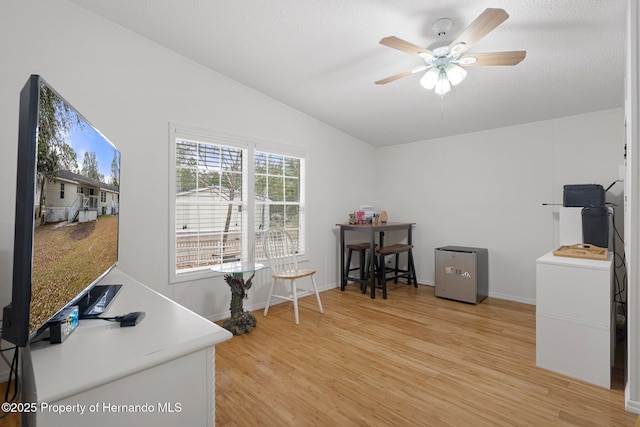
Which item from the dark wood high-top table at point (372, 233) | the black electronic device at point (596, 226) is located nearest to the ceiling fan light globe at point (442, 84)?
the black electronic device at point (596, 226)

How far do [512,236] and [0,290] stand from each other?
4849 millimetres

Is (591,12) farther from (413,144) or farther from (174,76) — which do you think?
(174,76)

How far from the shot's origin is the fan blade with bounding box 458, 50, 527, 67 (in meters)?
1.92

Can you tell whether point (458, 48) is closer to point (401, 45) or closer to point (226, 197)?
point (401, 45)

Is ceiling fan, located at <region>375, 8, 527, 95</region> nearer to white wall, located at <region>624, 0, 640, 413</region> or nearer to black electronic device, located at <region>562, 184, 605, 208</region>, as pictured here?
white wall, located at <region>624, 0, 640, 413</region>

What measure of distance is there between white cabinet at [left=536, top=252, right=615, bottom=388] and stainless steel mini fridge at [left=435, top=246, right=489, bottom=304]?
1.43 metres

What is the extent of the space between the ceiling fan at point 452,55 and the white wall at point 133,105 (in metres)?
2.02

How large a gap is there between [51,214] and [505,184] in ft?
14.2

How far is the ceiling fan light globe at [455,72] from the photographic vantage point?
2112mm

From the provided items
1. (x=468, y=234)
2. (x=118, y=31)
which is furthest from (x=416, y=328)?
(x=118, y=31)

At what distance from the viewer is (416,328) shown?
2963 millimetres

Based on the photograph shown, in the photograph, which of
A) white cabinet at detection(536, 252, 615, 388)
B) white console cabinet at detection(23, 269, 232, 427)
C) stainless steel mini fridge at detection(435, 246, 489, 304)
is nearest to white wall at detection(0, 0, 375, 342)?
white console cabinet at detection(23, 269, 232, 427)

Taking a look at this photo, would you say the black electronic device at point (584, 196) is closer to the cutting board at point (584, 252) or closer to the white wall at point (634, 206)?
the cutting board at point (584, 252)

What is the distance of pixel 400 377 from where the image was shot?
6.90ft
